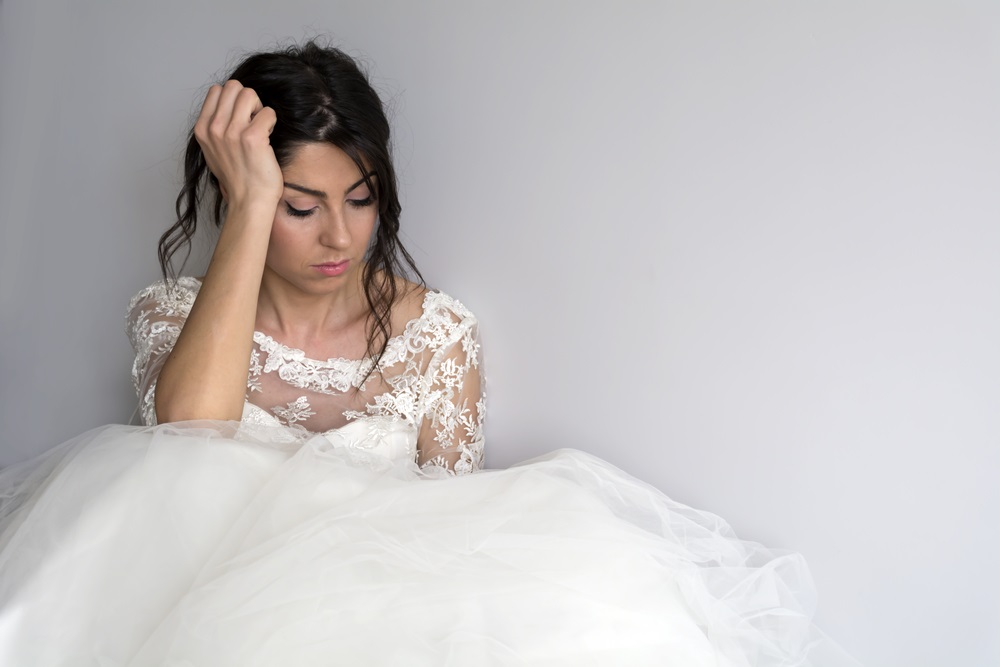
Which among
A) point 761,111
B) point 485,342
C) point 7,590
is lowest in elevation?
point 7,590

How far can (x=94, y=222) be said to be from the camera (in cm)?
236

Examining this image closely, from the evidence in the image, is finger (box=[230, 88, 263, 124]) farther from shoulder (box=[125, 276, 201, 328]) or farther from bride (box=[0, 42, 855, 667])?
shoulder (box=[125, 276, 201, 328])

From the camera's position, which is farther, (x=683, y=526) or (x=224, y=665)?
(x=683, y=526)

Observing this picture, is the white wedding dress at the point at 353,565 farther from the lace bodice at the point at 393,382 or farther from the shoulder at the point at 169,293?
the shoulder at the point at 169,293

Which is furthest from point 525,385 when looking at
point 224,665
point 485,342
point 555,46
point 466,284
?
point 224,665

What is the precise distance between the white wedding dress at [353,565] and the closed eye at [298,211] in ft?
1.42

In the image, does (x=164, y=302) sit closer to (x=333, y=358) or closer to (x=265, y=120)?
(x=333, y=358)

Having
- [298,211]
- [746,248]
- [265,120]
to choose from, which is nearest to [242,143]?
[265,120]

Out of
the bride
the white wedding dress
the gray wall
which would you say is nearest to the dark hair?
the bride

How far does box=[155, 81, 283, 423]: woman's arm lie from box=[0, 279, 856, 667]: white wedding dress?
9cm

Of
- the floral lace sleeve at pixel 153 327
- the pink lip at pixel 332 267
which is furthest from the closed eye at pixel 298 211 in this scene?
the floral lace sleeve at pixel 153 327

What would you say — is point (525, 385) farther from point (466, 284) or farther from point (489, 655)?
point (489, 655)

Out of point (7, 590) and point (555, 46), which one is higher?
point (555, 46)

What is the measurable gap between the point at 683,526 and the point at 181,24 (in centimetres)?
186
